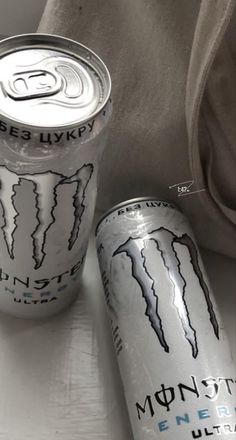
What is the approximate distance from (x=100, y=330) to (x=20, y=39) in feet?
0.82

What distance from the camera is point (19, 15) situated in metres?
A: 0.64

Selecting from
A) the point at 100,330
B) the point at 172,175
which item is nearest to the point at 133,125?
the point at 172,175

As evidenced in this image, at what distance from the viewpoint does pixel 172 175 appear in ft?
1.88

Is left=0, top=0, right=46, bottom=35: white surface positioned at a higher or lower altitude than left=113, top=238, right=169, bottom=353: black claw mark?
higher

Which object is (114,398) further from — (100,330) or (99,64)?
(99,64)

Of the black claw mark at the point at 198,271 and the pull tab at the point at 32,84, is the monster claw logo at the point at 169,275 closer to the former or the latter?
the black claw mark at the point at 198,271

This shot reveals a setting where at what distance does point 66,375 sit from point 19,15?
0.32m

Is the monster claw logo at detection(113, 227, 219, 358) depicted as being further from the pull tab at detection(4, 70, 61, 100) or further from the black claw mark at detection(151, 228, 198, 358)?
the pull tab at detection(4, 70, 61, 100)

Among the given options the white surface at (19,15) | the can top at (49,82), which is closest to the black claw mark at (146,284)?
the can top at (49,82)

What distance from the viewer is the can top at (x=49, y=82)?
419 mm

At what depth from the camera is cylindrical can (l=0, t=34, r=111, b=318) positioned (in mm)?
418

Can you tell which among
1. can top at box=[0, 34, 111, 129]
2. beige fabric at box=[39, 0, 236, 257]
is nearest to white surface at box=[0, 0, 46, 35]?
beige fabric at box=[39, 0, 236, 257]

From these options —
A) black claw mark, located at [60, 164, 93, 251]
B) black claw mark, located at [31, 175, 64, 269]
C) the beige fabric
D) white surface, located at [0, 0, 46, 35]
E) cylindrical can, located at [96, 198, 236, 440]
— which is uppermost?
white surface, located at [0, 0, 46, 35]

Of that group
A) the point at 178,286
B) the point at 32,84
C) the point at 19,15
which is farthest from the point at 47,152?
the point at 19,15
